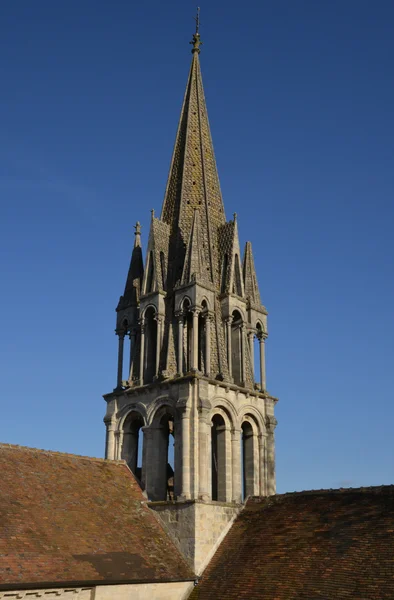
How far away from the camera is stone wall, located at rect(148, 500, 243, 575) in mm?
23031

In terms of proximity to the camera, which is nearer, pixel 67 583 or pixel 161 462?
pixel 67 583

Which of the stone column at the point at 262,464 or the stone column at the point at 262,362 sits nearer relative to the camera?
the stone column at the point at 262,464

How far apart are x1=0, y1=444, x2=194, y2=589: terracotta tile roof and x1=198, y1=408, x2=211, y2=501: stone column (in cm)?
206

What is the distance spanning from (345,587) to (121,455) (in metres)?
12.1

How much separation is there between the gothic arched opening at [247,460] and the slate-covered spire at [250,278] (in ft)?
18.9

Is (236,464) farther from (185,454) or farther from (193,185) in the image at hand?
(193,185)

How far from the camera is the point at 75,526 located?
21000 millimetres

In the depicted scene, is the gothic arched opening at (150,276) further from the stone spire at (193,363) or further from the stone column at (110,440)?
the stone column at (110,440)

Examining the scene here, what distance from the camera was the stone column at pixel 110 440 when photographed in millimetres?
27891

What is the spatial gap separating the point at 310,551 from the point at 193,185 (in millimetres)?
17730

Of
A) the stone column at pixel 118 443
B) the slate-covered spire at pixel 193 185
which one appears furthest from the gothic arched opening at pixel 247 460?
the slate-covered spire at pixel 193 185

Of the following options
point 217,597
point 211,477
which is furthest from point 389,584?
point 211,477

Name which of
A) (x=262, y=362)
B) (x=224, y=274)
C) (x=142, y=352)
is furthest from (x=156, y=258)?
(x=262, y=362)

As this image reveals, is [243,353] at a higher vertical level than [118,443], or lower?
higher
